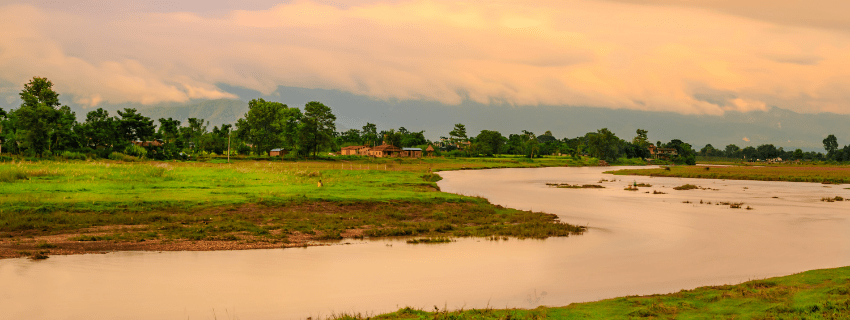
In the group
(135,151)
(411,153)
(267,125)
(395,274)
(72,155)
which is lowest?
(395,274)

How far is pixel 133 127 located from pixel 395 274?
299ft

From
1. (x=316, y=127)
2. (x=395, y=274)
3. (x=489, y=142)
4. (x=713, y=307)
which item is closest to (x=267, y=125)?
(x=316, y=127)

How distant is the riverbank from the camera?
21.4 m

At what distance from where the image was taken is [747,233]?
28109mm

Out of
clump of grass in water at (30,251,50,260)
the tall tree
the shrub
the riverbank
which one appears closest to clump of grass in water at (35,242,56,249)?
the riverbank

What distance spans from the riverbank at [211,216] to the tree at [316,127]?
77828 mm

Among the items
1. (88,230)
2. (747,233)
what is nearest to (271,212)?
(88,230)

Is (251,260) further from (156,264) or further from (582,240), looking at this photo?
(582,240)

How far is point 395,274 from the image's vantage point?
1759cm

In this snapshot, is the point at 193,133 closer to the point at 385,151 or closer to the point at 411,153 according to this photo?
the point at 385,151

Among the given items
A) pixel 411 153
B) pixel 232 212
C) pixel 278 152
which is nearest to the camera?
pixel 232 212

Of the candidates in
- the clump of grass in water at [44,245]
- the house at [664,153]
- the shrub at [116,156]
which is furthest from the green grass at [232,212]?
the house at [664,153]

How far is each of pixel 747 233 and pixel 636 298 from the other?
1894 centimetres

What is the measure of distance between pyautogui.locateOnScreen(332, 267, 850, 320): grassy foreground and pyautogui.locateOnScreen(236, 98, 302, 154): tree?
119503 mm
